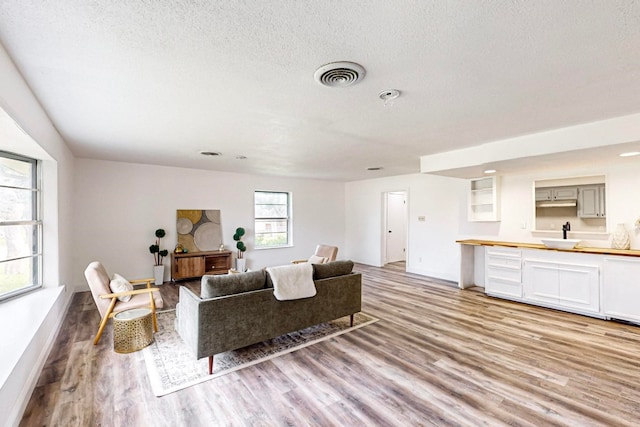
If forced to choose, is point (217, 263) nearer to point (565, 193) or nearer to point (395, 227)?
point (395, 227)

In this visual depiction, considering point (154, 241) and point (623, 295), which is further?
point (154, 241)

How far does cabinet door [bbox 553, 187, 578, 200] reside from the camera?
438cm

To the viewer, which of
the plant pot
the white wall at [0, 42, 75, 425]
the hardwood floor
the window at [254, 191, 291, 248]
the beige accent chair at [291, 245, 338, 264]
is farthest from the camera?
the window at [254, 191, 291, 248]

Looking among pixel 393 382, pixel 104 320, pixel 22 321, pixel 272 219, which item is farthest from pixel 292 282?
pixel 272 219

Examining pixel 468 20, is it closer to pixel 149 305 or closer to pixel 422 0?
pixel 422 0

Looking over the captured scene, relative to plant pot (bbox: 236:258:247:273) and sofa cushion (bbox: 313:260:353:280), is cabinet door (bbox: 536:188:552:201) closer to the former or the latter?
Result: sofa cushion (bbox: 313:260:353:280)

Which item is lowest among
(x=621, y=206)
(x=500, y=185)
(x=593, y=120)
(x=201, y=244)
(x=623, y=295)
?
(x=623, y=295)

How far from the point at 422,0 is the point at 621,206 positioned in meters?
4.70

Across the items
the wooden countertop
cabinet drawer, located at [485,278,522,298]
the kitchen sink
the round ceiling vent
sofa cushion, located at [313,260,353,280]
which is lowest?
cabinet drawer, located at [485,278,522,298]

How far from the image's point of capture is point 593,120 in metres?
2.79

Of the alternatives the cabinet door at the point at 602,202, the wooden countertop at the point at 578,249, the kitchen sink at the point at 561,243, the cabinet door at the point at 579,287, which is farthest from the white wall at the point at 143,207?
the cabinet door at the point at 602,202

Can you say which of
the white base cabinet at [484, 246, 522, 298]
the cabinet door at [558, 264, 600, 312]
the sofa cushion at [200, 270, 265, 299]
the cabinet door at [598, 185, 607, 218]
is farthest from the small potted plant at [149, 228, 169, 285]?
the cabinet door at [598, 185, 607, 218]

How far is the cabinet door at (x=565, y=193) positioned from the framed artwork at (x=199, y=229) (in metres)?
6.27

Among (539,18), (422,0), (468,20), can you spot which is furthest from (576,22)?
(422,0)
